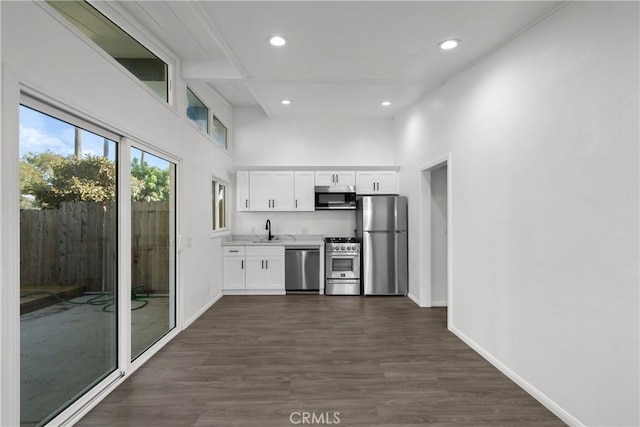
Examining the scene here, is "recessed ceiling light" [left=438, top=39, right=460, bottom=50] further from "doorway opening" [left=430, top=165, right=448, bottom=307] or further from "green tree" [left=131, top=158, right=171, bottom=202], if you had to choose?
"green tree" [left=131, top=158, right=171, bottom=202]

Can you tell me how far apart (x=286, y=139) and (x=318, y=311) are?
10.5ft

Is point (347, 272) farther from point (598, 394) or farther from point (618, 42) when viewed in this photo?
point (618, 42)

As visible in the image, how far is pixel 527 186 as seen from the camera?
2.45m

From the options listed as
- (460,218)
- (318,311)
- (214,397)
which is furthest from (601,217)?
(318,311)

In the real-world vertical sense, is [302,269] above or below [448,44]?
below

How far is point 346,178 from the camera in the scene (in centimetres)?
567

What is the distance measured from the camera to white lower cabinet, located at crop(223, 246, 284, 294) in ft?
17.3

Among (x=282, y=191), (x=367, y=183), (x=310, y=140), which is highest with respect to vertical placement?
(x=310, y=140)

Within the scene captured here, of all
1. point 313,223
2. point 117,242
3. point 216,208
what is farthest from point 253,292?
point 117,242

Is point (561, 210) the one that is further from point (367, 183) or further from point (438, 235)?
point (367, 183)

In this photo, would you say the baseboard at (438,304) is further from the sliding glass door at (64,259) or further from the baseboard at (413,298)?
the sliding glass door at (64,259)

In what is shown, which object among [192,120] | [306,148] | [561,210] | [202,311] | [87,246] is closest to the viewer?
[561,210]

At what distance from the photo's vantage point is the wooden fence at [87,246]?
1.80 metres

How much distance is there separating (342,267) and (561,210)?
3.57 m
